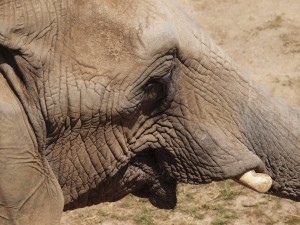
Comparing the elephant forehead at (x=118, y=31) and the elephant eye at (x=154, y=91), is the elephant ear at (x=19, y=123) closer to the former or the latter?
the elephant forehead at (x=118, y=31)

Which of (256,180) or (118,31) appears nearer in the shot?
(118,31)

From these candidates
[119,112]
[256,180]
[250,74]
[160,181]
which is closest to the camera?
[119,112]

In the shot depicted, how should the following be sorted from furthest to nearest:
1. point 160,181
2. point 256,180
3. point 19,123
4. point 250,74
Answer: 1. point 250,74
2. point 160,181
3. point 256,180
4. point 19,123

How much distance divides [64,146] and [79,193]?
19 cm

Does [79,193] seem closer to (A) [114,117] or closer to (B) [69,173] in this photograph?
(B) [69,173]

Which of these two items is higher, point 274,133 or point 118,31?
point 118,31

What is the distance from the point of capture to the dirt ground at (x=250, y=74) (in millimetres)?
4078

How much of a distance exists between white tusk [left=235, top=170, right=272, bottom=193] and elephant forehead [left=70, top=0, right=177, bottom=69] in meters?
0.45

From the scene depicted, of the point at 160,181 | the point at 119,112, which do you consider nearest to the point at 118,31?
the point at 119,112

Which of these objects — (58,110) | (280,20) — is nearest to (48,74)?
(58,110)

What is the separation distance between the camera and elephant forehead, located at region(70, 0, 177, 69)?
1.85 meters

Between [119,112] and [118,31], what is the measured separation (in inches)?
8.3

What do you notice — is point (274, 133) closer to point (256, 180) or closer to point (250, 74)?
point (256, 180)

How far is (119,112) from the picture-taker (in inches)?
77.3
